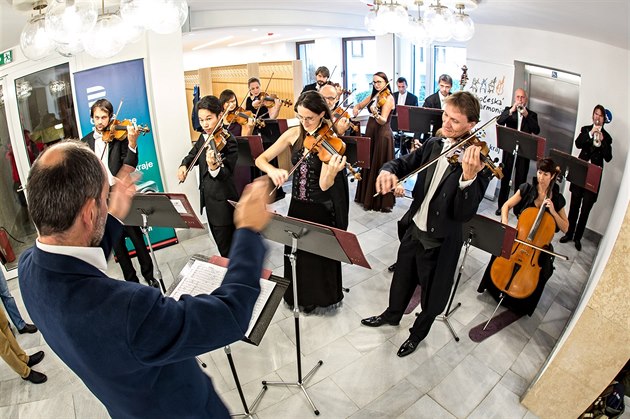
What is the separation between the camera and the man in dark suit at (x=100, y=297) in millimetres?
1131

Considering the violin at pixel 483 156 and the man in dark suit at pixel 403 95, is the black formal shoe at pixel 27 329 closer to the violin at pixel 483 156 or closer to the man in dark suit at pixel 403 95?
the violin at pixel 483 156

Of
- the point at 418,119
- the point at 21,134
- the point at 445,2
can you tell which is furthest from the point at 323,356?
the point at 21,134

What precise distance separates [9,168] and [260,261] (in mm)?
4098

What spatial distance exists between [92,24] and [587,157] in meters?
4.50

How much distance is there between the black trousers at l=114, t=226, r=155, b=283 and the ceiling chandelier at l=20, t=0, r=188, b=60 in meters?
1.82

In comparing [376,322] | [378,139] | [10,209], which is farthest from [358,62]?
[376,322]

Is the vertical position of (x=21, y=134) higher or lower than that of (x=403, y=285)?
higher

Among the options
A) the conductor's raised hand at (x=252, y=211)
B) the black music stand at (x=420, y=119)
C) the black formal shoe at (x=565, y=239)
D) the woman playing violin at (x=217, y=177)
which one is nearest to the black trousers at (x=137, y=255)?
the woman playing violin at (x=217, y=177)

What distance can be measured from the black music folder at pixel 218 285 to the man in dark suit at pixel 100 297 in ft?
2.55

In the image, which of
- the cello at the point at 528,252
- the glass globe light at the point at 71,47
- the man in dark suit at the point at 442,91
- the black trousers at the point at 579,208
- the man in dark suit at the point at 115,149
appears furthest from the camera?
the man in dark suit at the point at 442,91

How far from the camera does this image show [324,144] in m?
3.04

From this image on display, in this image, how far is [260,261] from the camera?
1.29 meters

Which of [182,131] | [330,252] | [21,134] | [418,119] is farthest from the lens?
[418,119]

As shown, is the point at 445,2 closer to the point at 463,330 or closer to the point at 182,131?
the point at 463,330
